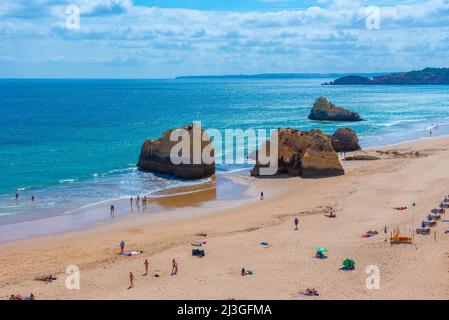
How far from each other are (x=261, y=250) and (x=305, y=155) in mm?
18841

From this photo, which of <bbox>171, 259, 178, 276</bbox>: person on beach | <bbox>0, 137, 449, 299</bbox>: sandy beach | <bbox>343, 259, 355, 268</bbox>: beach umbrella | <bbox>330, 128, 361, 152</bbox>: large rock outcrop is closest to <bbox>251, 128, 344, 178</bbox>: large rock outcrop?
<bbox>0, 137, 449, 299</bbox>: sandy beach

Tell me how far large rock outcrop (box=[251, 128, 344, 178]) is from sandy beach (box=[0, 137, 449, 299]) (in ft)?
8.67

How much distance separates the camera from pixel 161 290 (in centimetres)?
2275

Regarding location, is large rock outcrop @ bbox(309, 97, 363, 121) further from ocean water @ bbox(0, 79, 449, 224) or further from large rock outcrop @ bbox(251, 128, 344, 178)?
large rock outcrop @ bbox(251, 128, 344, 178)

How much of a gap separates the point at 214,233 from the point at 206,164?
15.9m

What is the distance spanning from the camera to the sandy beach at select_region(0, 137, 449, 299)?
74.3 feet

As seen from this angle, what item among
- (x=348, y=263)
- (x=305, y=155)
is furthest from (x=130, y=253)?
(x=305, y=155)

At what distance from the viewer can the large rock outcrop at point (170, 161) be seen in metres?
46.2

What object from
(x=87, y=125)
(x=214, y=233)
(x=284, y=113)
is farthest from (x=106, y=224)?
(x=284, y=113)

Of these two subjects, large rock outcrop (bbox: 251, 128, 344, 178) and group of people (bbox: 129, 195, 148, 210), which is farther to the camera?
large rock outcrop (bbox: 251, 128, 344, 178)

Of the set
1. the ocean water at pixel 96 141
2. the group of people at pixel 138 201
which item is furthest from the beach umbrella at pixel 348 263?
the ocean water at pixel 96 141

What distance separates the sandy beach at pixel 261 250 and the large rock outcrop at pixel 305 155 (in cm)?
264
